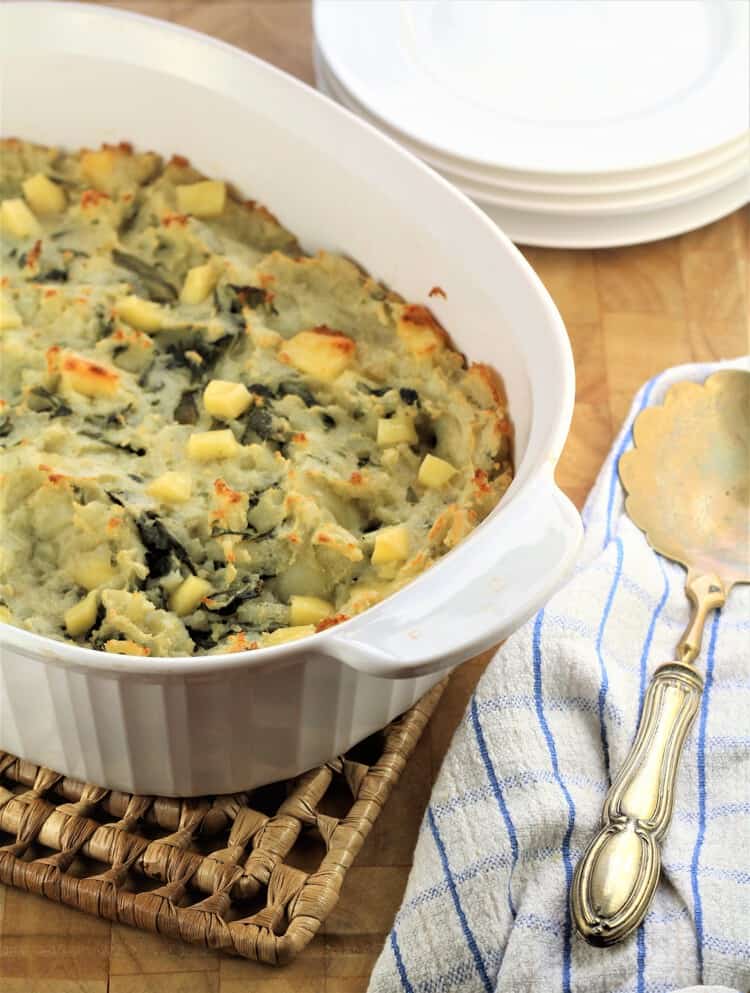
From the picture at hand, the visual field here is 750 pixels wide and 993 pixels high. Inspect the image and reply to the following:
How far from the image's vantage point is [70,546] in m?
1.56

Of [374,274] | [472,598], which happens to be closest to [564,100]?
[374,274]

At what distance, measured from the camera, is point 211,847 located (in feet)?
5.10

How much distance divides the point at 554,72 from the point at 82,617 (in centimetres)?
115

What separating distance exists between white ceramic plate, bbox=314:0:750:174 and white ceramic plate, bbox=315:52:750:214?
0.04 meters

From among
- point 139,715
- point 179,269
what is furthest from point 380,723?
point 179,269

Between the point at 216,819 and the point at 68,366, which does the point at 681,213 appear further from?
the point at 216,819

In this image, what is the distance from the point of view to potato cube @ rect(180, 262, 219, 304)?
1846 mm

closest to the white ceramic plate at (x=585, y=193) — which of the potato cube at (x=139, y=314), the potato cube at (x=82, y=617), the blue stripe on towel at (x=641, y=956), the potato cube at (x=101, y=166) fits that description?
the potato cube at (x=101, y=166)

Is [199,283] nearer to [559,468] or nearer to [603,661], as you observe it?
[559,468]

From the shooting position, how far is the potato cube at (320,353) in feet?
5.74

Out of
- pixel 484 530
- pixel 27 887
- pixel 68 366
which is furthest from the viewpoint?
pixel 68 366

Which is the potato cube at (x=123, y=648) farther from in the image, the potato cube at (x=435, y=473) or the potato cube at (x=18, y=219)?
the potato cube at (x=18, y=219)

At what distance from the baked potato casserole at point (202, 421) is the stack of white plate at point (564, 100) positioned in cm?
32

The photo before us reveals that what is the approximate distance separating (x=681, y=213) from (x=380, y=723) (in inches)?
40.2
